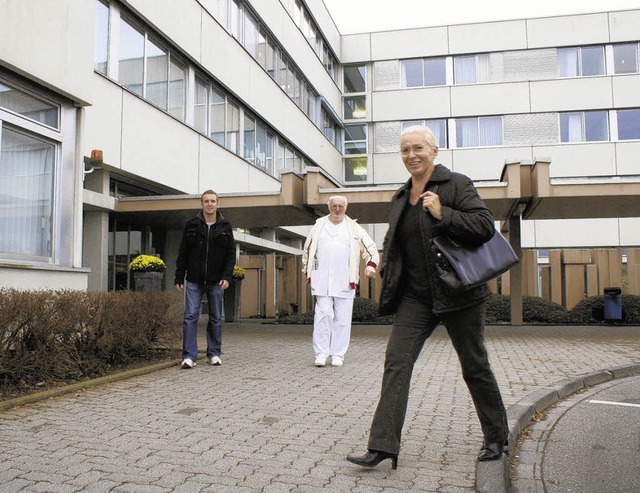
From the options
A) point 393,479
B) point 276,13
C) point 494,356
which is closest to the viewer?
point 393,479

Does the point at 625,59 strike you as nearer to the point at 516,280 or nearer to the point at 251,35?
the point at 251,35

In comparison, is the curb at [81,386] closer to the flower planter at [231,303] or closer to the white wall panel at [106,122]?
the white wall panel at [106,122]

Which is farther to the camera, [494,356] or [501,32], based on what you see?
[501,32]

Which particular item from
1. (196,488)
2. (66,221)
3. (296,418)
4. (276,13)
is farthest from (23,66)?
(276,13)

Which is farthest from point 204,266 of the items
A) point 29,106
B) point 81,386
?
point 29,106

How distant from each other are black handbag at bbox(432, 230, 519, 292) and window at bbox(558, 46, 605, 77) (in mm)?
30173

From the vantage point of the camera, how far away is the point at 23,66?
7188mm

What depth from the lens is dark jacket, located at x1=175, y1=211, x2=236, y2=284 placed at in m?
7.52

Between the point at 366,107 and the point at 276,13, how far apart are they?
11023mm

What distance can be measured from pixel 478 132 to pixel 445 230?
29521 millimetres

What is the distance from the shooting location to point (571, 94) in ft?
99.7

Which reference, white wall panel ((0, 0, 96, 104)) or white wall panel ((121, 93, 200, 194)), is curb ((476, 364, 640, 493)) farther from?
white wall panel ((121, 93, 200, 194))

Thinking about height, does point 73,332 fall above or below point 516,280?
below

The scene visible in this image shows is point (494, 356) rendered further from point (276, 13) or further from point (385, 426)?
point (276, 13)
